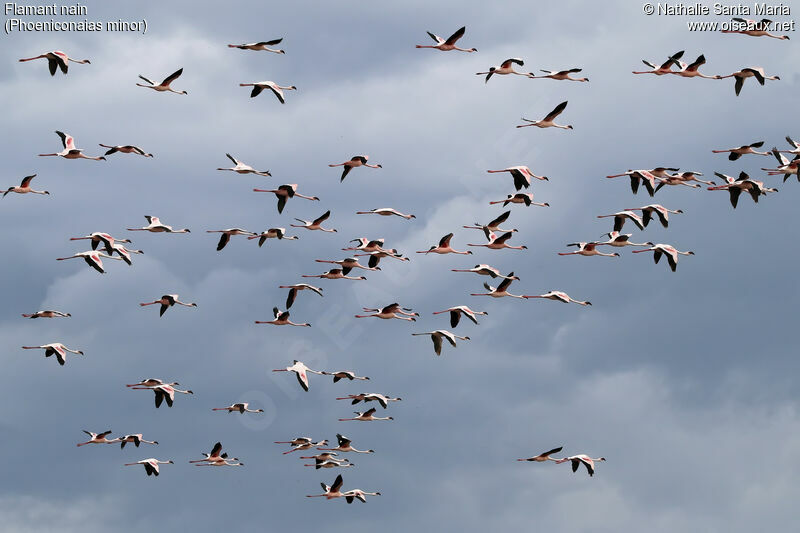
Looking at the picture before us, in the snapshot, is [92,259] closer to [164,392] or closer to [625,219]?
[164,392]

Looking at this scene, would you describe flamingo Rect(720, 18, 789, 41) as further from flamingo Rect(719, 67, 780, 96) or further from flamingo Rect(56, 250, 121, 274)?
flamingo Rect(56, 250, 121, 274)

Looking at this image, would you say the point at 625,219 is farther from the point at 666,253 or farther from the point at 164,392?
the point at 164,392

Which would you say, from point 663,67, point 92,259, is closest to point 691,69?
point 663,67

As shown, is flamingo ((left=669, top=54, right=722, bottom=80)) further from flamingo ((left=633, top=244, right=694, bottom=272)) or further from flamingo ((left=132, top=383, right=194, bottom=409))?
flamingo ((left=132, top=383, right=194, bottom=409))

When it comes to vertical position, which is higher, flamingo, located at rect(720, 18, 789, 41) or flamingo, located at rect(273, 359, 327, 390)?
flamingo, located at rect(720, 18, 789, 41)

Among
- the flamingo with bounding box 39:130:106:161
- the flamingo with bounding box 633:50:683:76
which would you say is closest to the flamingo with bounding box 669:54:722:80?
the flamingo with bounding box 633:50:683:76

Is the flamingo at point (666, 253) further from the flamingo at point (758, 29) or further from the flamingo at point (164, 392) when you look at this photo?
the flamingo at point (164, 392)

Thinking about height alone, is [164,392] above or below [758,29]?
below

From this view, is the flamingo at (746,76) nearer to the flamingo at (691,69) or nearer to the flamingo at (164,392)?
the flamingo at (691,69)

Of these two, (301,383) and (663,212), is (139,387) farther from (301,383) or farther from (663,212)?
(663,212)

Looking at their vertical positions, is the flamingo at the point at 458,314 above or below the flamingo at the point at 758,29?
below

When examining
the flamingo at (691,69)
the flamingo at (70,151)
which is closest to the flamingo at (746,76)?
the flamingo at (691,69)

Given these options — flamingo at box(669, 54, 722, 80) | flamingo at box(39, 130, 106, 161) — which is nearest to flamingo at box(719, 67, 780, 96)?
flamingo at box(669, 54, 722, 80)

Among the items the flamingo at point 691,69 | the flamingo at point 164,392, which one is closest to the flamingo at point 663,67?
the flamingo at point 691,69
